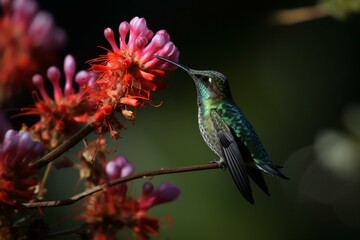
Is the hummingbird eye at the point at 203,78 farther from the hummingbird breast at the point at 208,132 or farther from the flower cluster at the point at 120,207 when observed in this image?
the flower cluster at the point at 120,207

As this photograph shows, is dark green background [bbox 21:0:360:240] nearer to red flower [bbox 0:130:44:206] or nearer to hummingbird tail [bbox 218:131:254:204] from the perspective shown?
→ hummingbird tail [bbox 218:131:254:204]

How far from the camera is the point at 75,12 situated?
17.8ft

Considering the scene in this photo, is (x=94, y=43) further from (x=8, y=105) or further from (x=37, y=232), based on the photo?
(x=37, y=232)

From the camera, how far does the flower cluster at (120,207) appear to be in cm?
219

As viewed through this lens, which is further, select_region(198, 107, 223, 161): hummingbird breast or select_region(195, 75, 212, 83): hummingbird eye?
select_region(195, 75, 212, 83): hummingbird eye

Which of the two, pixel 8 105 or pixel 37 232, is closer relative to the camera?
pixel 37 232

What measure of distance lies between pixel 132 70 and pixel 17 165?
42cm

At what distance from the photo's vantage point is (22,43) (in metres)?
2.70

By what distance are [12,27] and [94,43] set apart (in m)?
2.50

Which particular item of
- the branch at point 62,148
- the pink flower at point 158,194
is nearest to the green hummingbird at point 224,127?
the pink flower at point 158,194

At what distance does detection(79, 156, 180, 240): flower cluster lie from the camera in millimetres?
2193

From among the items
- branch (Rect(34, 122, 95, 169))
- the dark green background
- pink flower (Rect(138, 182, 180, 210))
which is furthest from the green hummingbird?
the dark green background

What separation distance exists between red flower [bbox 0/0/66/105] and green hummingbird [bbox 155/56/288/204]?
617 mm

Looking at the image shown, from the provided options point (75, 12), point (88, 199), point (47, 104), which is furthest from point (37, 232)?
point (75, 12)
